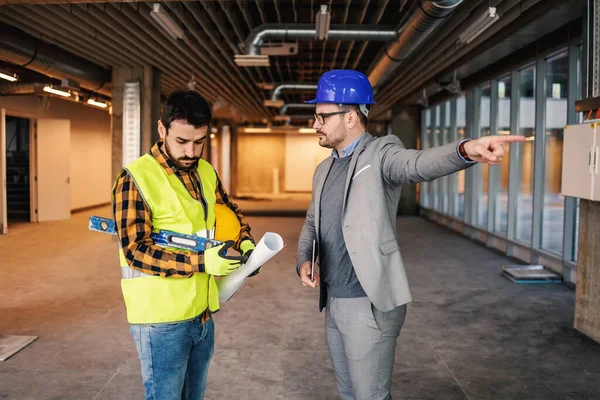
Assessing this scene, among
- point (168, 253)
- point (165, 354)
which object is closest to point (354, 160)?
point (168, 253)

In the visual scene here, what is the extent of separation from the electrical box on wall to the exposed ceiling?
149 centimetres

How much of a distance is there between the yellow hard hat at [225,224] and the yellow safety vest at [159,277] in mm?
204

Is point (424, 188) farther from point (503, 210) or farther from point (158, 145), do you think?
point (158, 145)

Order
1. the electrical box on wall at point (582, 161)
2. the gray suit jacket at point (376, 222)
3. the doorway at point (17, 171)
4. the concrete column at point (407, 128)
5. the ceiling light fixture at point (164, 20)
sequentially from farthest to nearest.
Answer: the concrete column at point (407, 128) < the doorway at point (17, 171) < the ceiling light fixture at point (164, 20) < the electrical box on wall at point (582, 161) < the gray suit jacket at point (376, 222)

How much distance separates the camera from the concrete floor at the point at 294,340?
3.39 meters

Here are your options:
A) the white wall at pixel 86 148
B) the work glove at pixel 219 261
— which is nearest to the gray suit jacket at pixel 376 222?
the work glove at pixel 219 261

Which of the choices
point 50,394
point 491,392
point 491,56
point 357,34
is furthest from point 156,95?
point 491,392

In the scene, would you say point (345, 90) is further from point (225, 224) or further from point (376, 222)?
point (225, 224)

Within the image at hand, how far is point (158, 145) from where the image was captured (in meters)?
1.85

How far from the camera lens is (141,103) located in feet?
30.7

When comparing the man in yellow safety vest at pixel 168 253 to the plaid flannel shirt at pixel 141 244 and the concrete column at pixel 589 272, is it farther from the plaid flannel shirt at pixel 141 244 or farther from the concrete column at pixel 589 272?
the concrete column at pixel 589 272

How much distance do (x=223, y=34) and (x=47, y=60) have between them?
8.41 ft

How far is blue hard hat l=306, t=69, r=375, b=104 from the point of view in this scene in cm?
204

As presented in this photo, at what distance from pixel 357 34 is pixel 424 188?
873cm
